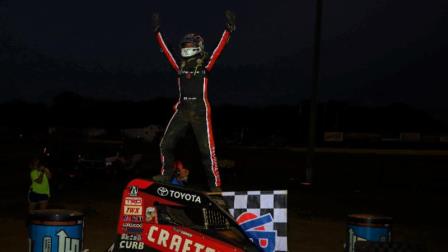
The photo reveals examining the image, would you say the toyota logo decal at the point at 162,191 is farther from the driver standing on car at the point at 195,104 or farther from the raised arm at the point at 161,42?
the raised arm at the point at 161,42

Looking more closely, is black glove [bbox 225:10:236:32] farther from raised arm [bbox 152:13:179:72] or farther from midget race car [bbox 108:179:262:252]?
midget race car [bbox 108:179:262:252]

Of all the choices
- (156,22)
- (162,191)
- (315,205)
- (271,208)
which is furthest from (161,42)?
(315,205)

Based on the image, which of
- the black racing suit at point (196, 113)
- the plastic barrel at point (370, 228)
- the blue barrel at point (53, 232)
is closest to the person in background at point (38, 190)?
the black racing suit at point (196, 113)

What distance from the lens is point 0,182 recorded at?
925 inches

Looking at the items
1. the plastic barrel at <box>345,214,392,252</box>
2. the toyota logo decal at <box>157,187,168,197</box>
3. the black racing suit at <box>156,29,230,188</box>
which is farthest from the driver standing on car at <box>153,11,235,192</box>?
the plastic barrel at <box>345,214,392,252</box>

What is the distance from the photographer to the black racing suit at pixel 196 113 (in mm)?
6844

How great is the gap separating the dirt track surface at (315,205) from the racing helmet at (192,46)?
4.52 metres

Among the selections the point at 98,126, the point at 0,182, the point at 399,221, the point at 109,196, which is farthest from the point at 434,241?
the point at 98,126

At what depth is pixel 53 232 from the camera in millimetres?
6078

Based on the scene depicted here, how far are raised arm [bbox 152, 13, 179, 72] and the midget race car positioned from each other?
1951 mm

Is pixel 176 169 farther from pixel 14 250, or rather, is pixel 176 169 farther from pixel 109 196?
pixel 109 196

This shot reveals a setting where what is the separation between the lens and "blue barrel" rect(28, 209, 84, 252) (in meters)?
6.08

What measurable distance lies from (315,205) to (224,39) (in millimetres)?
12070

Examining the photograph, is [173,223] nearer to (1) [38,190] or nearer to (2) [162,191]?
(2) [162,191]
